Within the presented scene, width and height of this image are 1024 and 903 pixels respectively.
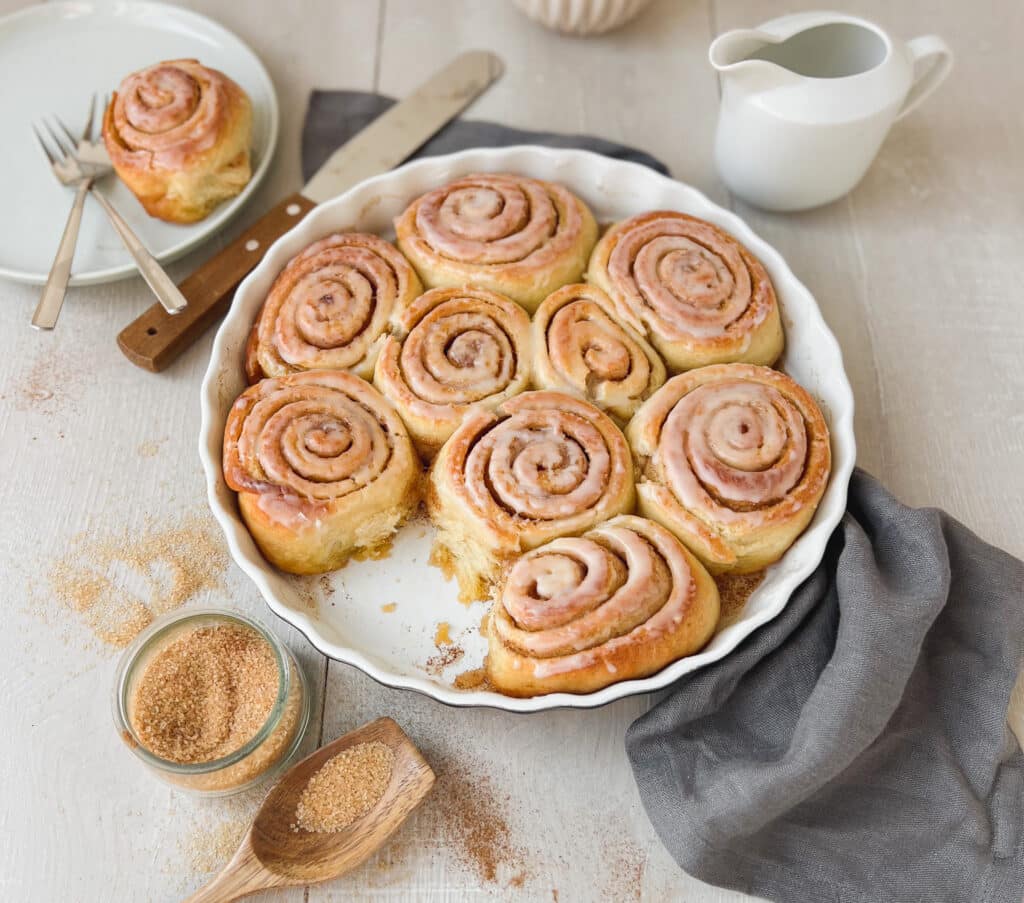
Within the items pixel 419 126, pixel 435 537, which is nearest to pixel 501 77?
pixel 419 126

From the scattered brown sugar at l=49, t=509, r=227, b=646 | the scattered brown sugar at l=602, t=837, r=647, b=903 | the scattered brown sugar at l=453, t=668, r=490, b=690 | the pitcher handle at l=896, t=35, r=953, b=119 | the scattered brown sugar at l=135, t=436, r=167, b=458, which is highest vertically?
the pitcher handle at l=896, t=35, r=953, b=119

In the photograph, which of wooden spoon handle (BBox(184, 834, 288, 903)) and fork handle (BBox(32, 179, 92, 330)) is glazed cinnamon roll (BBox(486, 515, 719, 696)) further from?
fork handle (BBox(32, 179, 92, 330))

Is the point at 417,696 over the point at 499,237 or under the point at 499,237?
under

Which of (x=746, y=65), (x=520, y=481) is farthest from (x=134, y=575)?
(x=746, y=65)

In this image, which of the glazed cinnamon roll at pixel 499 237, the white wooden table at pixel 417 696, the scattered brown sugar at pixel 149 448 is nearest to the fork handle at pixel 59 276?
the white wooden table at pixel 417 696

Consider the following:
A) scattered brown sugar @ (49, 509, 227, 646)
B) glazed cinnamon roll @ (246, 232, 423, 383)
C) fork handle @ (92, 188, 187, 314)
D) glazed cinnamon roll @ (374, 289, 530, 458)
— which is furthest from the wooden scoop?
fork handle @ (92, 188, 187, 314)

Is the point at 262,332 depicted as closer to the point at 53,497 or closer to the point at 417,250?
the point at 417,250

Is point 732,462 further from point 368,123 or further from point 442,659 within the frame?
Answer: point 368,123
